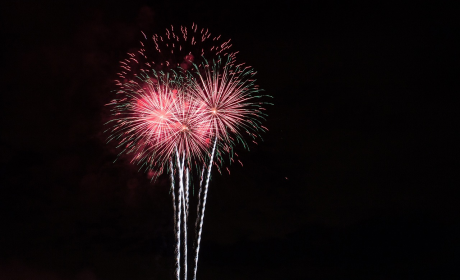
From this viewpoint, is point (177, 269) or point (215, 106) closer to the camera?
point (215, 106)

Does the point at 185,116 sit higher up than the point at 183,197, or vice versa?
the point at 185,116

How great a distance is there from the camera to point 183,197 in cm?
1145

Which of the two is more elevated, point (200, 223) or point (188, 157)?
point (188, 157)

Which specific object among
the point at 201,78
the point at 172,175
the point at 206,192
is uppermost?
the point at 201,78

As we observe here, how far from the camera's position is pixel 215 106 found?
10859 mm

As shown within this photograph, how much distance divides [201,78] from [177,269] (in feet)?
25.6

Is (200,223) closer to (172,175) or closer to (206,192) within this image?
(206,192)

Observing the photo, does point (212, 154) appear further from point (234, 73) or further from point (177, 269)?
point (177, 269)

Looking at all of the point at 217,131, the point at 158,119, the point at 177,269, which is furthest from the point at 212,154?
the point at 177,269

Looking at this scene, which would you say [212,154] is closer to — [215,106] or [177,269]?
[215,106]

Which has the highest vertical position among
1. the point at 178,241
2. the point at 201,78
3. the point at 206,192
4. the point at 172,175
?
the point at 201,78

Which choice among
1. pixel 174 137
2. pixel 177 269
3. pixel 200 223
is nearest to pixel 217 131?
pixel 174 137

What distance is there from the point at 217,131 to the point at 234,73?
2456mm

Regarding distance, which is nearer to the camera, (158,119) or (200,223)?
(158,119)
